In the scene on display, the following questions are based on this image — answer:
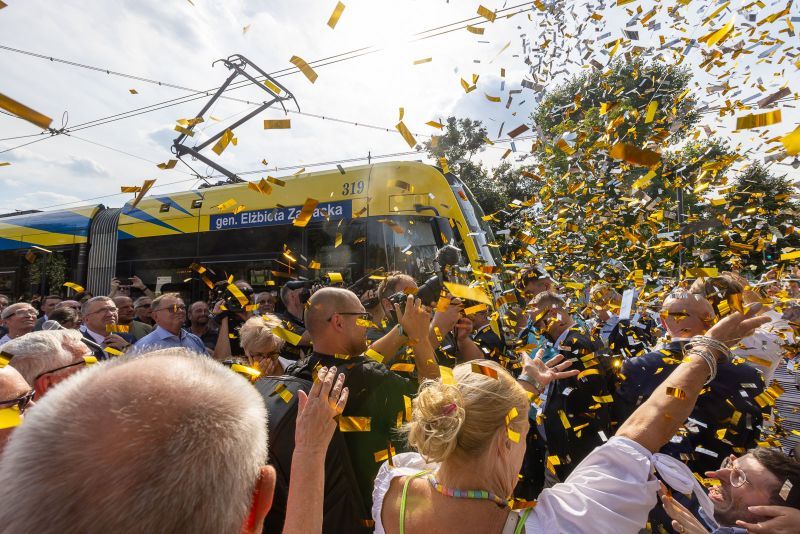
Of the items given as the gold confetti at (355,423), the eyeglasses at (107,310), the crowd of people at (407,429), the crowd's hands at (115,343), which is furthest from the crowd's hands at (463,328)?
the eyeglasses at (107,310)

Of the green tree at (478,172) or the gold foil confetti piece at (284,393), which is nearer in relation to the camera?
the gold foil confetti piece at (284,393)

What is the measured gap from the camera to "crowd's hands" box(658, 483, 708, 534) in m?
1.77

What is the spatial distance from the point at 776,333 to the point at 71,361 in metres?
4.65

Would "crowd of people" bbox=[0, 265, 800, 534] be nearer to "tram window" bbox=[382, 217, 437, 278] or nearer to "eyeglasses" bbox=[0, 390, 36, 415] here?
"eyeglasses" bbox=[0, 390, 36, 415]

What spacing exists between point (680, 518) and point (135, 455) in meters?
1.97

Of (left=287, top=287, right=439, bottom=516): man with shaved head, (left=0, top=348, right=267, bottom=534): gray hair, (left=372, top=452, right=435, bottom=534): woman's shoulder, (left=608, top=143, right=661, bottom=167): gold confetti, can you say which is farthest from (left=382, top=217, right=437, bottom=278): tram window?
(left=0, top=348, right=267, bottom=534): gray hair

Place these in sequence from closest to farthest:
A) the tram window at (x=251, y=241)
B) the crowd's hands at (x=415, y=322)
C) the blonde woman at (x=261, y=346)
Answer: the crowd's hands at (x=415, y=322) < the blonde woman at (x=261, y=346) < the tram window at (x=251, y=241)

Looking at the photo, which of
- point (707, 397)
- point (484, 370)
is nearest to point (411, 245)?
point (707, 397)

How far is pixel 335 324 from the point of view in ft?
8.07

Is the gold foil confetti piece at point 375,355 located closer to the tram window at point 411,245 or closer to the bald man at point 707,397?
the bald man at point 707,397

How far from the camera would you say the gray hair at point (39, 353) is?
2.15 m

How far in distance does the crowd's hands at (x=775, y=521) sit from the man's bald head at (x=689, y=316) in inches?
41.8

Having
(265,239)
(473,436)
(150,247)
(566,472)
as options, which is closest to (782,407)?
(566,472)

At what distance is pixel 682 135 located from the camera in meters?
4.01
